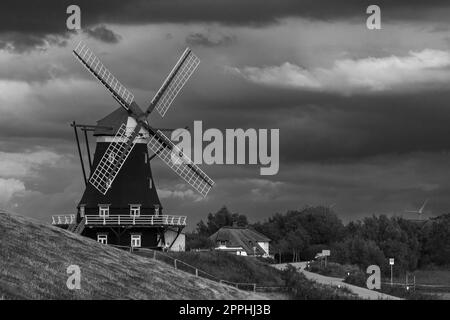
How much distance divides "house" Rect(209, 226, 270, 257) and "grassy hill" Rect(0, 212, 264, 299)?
49046mm

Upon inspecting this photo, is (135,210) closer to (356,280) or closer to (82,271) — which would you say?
(356,280)

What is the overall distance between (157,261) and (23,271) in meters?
15.5

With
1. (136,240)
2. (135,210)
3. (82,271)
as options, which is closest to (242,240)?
(136,240)

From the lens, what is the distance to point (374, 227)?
132 metres

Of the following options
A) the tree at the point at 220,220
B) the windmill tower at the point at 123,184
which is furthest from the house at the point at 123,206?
the tree at the point at 220,220

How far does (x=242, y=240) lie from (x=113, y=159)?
44668mm

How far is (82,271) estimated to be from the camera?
181ft

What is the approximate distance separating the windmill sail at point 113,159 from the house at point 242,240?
126 feet

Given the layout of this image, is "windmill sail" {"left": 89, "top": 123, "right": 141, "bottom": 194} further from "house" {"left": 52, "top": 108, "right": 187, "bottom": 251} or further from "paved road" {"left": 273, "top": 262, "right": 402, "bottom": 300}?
"paved road" {"left": 273, "top": 262, "right": 402, "bottom": 300}

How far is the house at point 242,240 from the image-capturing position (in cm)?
11419

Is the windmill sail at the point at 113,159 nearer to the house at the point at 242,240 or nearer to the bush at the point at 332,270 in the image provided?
the bush at the point at 332,270
